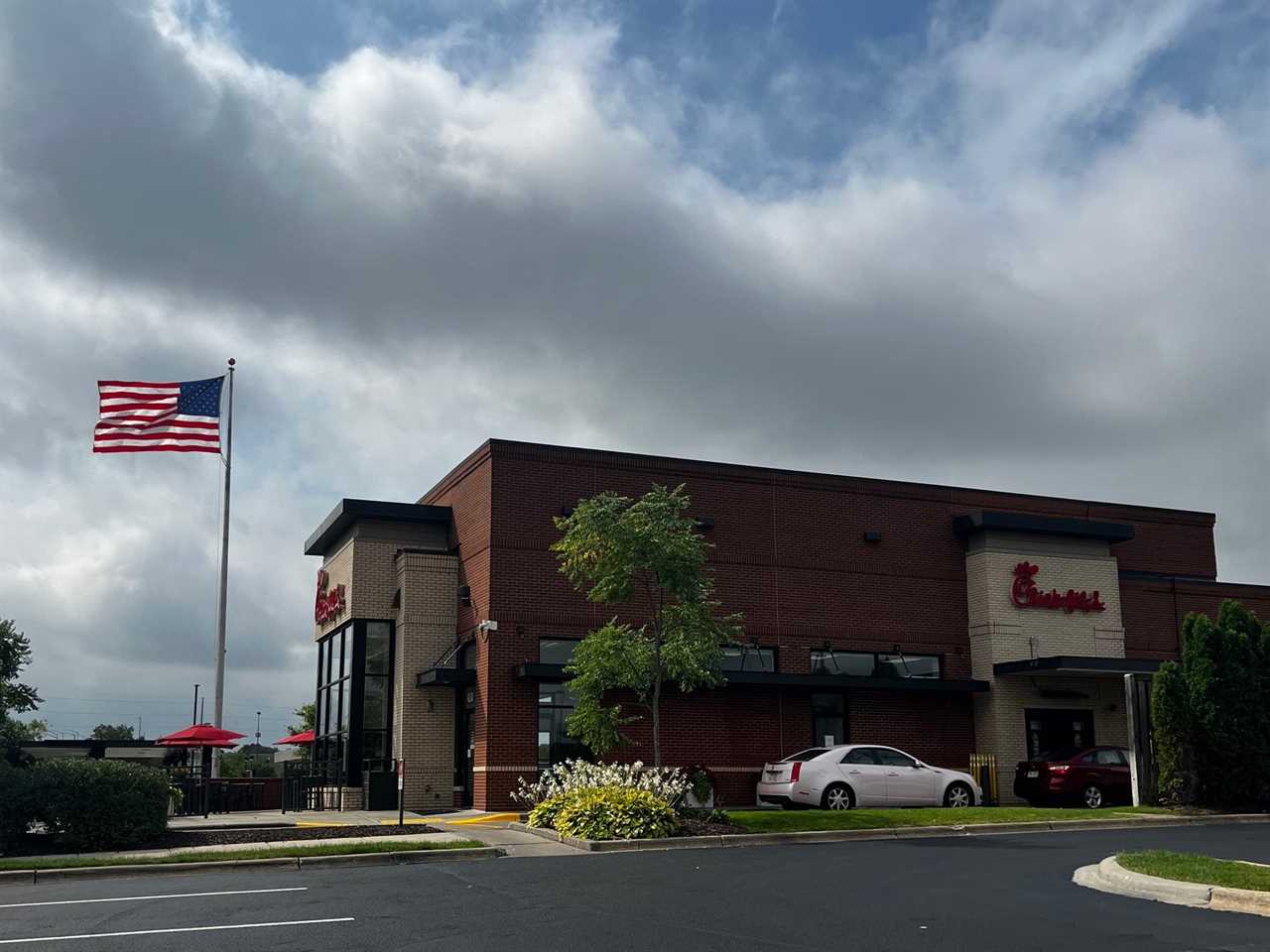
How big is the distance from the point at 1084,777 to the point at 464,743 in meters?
13.7

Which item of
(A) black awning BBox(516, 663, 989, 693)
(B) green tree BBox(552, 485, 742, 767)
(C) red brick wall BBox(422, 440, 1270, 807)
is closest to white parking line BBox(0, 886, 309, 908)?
(B) green tree BBox(552, 485, 742, 767)

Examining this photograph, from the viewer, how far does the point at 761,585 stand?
3084cm

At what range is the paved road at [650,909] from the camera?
35.9 feet

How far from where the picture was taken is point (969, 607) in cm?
3319

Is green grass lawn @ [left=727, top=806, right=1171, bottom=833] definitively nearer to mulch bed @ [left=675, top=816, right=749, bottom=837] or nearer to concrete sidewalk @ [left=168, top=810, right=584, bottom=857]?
mulch bed @ [left=675, top=816, right=749, bottom=837]

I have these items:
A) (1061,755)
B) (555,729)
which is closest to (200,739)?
(555,729)

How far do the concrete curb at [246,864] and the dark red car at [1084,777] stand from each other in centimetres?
1495

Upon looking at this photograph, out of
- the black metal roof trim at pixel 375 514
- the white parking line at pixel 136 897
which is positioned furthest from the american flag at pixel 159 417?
the white parking line at pixel 136 897

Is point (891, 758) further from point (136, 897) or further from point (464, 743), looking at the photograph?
point (136, 897)

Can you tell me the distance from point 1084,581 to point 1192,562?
6186 millimetres

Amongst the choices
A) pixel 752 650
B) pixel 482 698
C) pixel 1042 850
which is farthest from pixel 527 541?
pixel 1042 850

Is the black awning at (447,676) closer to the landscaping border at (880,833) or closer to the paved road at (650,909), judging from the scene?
the landscaping border at (880,833)

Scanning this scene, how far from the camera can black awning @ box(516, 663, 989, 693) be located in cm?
2764

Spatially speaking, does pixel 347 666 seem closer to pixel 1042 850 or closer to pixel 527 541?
pixel 527 541
